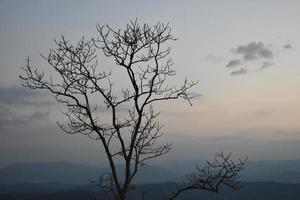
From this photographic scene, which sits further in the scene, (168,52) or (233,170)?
(168,52)

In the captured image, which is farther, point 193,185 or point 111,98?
point 111,98

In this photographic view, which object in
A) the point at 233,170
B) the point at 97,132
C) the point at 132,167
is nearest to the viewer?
the point at 233,170

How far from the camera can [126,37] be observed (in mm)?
8422

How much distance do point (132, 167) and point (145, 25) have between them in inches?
126

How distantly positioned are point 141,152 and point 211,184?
1658 mm

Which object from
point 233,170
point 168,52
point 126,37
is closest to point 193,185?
point 233,170

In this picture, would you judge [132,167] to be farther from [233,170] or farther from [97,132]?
[233,170]

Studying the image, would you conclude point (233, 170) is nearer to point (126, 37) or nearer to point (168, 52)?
point (168, 52)

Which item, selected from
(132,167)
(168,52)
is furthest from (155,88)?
(132,167)

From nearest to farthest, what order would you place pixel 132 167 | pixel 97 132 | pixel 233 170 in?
pixel 233 170, pixel 97 132, pixel 132 167

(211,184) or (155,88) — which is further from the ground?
(155,88)

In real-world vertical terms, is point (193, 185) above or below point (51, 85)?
below

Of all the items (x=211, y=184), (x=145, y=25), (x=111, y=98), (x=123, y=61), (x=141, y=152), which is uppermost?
(x=145, y=25)

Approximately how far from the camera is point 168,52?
8.53 m
